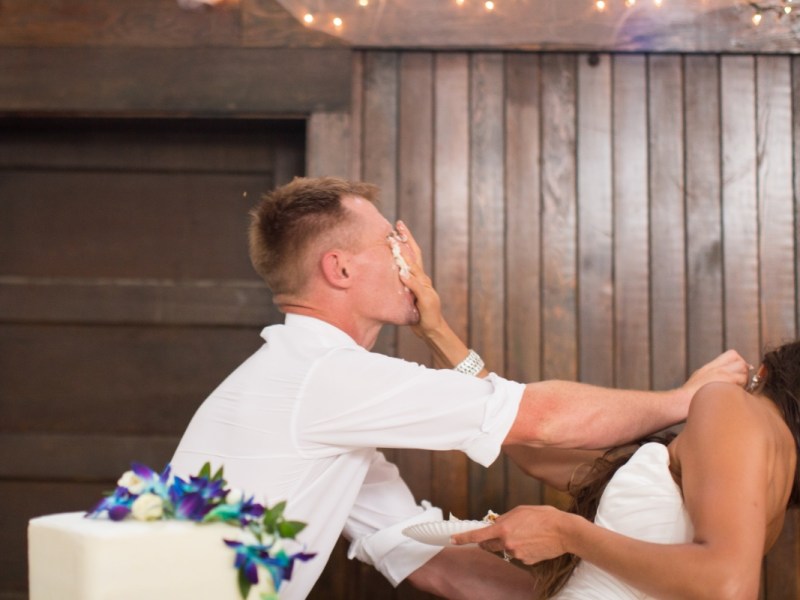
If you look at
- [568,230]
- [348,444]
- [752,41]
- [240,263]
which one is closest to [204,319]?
[240,263]

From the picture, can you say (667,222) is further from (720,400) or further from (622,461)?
(720,400)

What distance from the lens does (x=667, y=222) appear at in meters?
3.18

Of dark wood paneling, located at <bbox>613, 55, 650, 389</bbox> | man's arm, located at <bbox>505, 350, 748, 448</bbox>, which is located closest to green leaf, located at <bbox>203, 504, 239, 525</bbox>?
man's arm, located at <bbox>505, 350, 748, 448</bbox>

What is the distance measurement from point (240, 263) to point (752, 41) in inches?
74.8

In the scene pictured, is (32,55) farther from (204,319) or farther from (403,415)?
(403,415)

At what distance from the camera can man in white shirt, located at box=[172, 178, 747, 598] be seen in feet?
6.31

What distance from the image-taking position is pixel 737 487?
64.5 inches

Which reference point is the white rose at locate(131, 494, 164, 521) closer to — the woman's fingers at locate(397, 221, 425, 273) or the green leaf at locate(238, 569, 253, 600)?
the green leaf at locate(238, 569, 253, 600)

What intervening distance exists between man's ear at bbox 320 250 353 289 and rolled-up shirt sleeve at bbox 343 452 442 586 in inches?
18.0

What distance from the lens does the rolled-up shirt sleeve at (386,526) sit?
7.62ft

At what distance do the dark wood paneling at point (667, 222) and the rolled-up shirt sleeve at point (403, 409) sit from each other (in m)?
1.36

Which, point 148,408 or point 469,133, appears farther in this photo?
point 148,408

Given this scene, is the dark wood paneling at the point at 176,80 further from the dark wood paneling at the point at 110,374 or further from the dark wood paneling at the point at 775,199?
the dark wood paneling at the point at 775,199

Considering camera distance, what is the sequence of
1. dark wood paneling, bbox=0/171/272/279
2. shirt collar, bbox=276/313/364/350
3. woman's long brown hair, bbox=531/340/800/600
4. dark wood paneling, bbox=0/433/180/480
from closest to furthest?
1. woman's long brown hair, bbox=531/340/800/600
2. shirt collar, bbox=276/313/364/350
3. dark wood paneling, bbox=0/433/180/480
4. dark wood paneling, bbox=0/171/272/279
